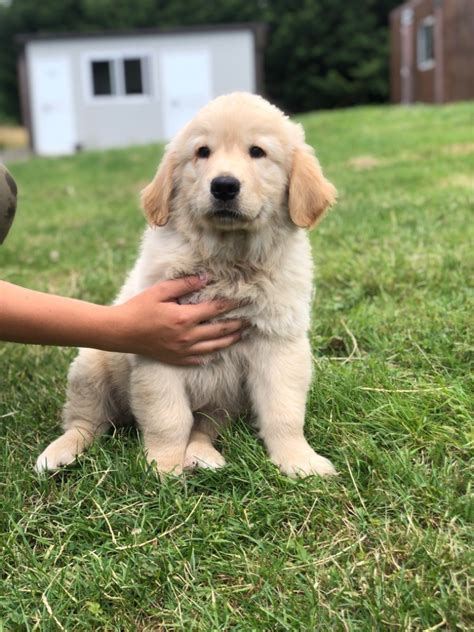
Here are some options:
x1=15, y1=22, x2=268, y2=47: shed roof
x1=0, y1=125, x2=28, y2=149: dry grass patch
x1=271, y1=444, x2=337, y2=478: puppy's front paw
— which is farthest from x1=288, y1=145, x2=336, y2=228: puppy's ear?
x1=0, y1=125, x2=28, y2=149: dry grass patch

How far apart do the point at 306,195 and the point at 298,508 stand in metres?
0.92

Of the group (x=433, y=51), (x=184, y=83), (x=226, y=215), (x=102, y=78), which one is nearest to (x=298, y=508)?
(x=226, y=215)

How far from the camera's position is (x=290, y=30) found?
3044 centimetres

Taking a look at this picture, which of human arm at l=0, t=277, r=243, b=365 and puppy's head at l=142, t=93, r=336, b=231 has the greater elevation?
puppy's head at l=142, t=93, r=336, b=231

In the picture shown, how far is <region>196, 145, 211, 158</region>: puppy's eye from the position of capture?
2.08 metres

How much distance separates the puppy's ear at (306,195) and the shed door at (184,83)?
17694mm

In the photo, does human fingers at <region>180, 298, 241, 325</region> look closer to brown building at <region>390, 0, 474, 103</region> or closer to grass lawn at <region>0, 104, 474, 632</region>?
grass lawn at <region>0, 104, 474, 632</region>

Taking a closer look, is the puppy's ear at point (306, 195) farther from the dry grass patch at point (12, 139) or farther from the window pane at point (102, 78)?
the dry grass patch at point (12, 139)

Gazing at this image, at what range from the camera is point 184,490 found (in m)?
1.83

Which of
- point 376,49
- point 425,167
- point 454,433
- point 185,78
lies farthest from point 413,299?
point 376,49

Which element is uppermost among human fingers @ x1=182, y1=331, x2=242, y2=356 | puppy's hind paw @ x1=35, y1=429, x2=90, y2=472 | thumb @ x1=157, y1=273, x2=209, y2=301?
thumb @ x1=157, y1=273, x2=209, y2=301

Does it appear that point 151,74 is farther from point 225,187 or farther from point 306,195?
point 225,187

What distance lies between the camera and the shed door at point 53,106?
63.5 feet

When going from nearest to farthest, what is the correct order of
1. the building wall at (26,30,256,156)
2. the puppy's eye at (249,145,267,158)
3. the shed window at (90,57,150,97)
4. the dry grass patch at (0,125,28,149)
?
the puppy's eye at (249,145,267,158), the building wall at (26,30,256,156), the shed window at (90,57,150,97), the dry grass patch at (0,125,28,149)
